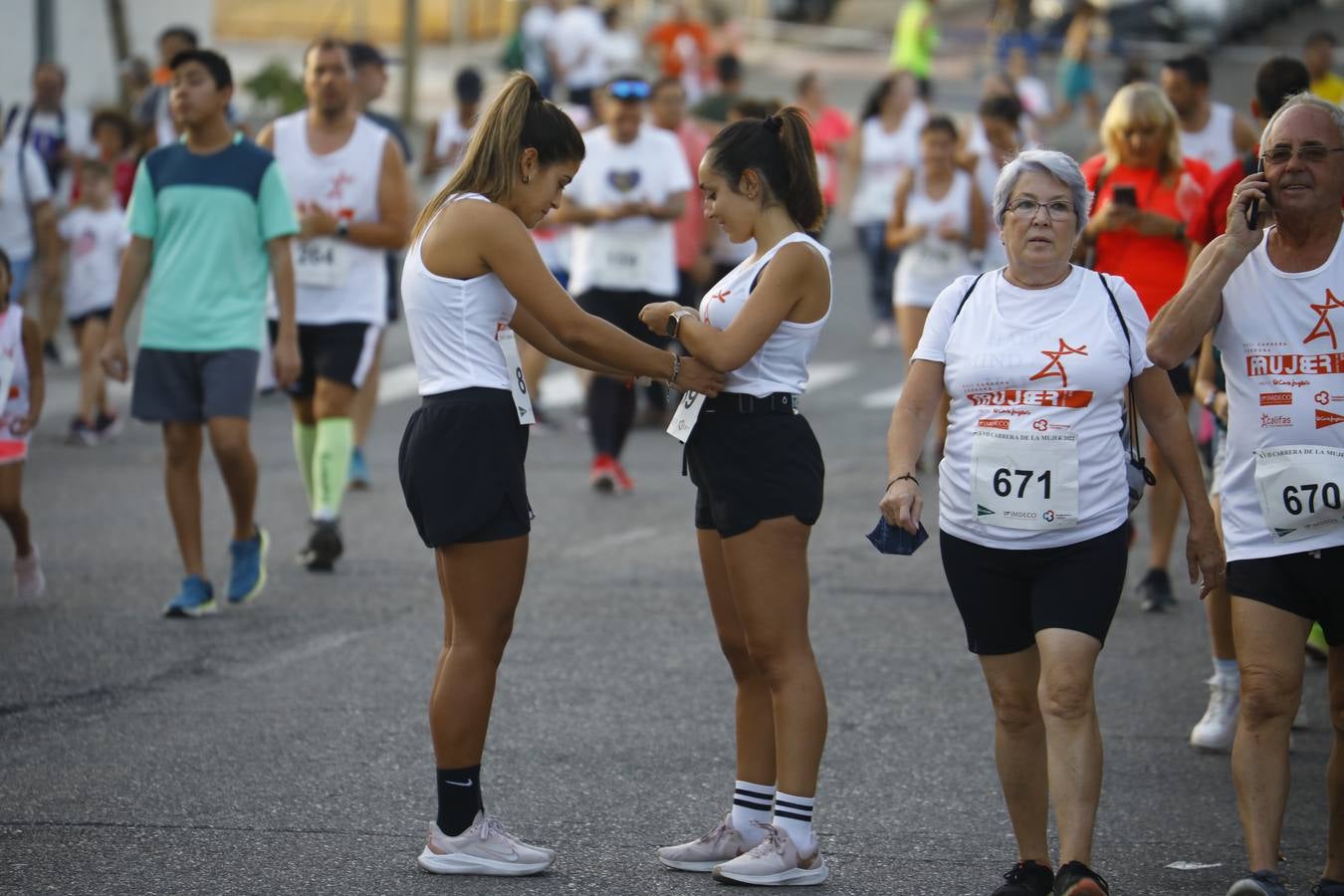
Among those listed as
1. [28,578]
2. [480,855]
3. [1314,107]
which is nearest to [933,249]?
[28,578]

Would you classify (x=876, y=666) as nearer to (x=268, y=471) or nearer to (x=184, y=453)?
(x=184, y=453)

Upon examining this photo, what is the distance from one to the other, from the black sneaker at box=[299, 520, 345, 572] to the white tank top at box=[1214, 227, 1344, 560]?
494 centimetres

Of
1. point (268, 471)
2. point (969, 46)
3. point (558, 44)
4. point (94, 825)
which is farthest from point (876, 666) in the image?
point (969, 46)

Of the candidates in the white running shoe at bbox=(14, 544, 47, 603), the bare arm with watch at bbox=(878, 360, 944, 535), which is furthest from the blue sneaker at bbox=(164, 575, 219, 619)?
the bare arm with watch at bbox=(878, 360, 944, 535)

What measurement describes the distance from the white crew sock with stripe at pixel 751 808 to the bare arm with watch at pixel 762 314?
1.14m

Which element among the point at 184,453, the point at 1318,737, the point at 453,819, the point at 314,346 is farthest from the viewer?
the point at 314,346

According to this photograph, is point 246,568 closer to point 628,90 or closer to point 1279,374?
point 628,90

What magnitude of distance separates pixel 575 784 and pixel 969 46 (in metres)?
30.0

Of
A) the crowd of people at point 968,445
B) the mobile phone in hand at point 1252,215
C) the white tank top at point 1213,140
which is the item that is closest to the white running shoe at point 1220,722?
the crowd of people at point 968,445

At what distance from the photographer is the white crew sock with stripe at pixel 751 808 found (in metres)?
5.30

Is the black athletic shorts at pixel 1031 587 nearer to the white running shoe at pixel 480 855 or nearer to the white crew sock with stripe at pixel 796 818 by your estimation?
the white crew sock with stripe at pixel 796 818

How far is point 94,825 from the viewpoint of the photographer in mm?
5520

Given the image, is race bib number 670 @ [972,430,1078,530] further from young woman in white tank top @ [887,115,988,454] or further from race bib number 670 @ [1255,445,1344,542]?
young woman in white tank top @ [887,115,988,454]

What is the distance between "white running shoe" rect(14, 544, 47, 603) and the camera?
845cm
